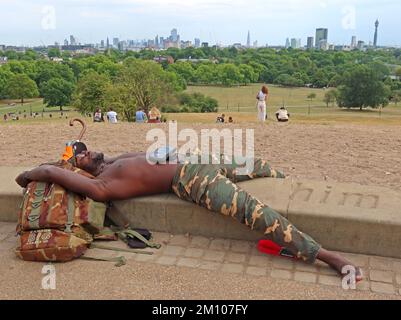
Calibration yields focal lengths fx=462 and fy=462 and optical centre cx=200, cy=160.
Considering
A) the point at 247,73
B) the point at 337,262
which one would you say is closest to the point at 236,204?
the point at 337,262

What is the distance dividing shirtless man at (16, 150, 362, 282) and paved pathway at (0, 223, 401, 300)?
192 millimetres

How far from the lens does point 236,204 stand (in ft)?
13.0

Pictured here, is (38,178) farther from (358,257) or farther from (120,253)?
(358,257)

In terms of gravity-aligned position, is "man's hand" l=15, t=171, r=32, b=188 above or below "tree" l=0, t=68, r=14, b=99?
above

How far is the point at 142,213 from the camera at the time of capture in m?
4.45

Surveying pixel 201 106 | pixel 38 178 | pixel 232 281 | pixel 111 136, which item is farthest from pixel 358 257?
pixel 201 106

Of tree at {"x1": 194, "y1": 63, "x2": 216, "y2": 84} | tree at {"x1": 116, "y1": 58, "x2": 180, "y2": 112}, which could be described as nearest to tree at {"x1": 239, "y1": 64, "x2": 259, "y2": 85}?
tree at {"x1": 194, "y1": 63, "x2": 216, "y2": 84}

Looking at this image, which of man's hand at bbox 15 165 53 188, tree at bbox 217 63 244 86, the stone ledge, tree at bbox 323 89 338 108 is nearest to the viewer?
the stone ledge

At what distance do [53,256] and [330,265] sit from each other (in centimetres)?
226

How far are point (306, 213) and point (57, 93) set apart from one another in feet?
238

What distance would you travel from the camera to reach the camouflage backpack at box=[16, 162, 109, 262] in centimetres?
382

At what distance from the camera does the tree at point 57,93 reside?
2837 inches

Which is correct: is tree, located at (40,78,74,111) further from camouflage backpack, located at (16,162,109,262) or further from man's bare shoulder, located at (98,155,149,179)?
camouflage backpack, located at (16,162,109,262)

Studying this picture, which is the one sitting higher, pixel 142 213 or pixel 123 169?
pixel 123 169
